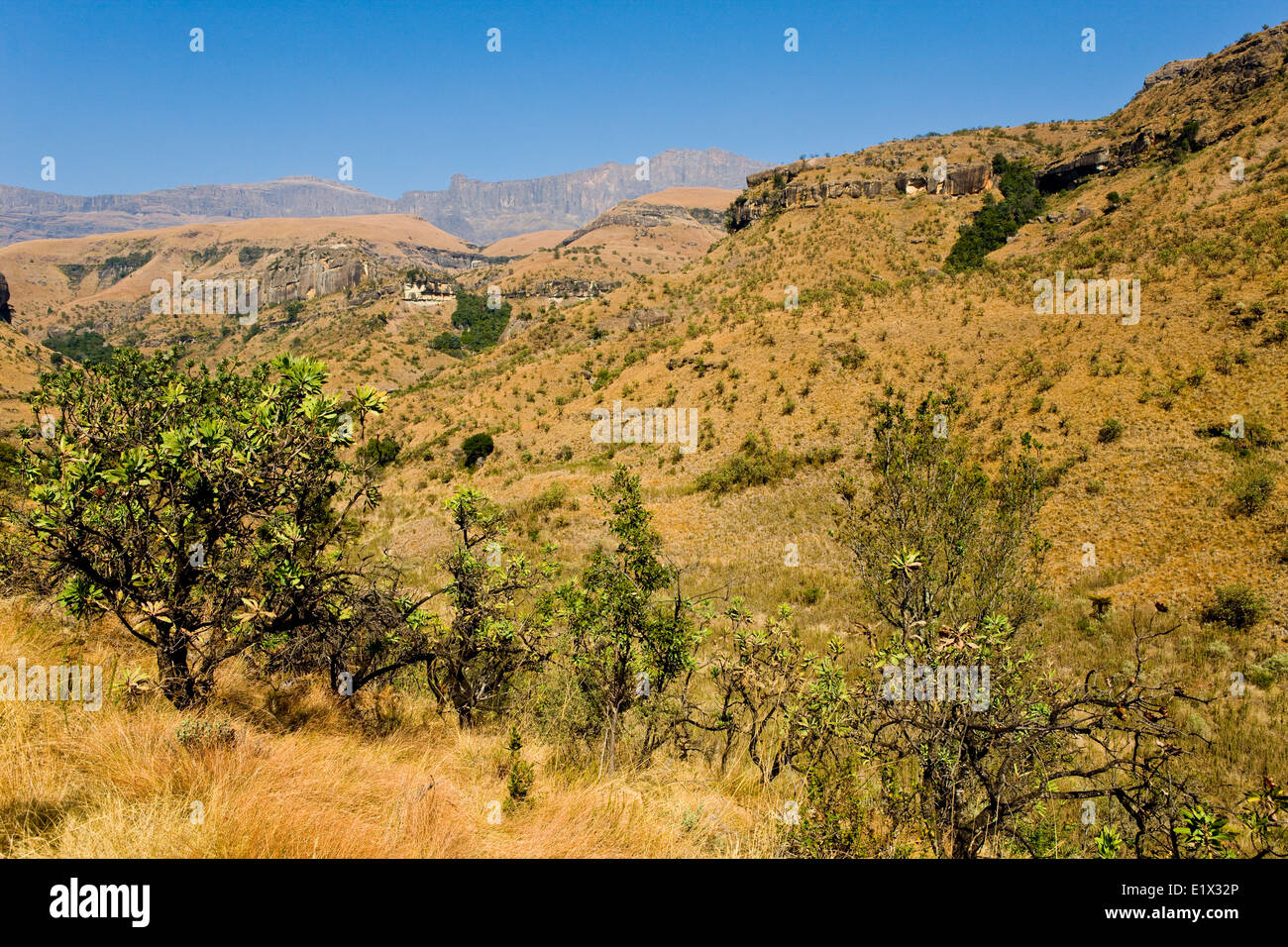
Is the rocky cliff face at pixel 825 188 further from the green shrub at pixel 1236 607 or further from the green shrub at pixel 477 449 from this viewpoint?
the green shrub at pixel 1236 607

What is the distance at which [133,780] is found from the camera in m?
3.48

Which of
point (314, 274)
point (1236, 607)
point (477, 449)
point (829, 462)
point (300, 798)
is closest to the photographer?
point (300, 798)

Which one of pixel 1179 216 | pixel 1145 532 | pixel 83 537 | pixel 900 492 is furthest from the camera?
pixel 1179 216

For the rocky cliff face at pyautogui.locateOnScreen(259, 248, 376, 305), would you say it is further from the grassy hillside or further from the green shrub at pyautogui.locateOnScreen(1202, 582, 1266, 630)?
the green shrub at pyautogui.locateOnScreen(1202, 582, 1266, 630)

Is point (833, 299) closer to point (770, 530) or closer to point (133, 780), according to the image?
point (770, 530)

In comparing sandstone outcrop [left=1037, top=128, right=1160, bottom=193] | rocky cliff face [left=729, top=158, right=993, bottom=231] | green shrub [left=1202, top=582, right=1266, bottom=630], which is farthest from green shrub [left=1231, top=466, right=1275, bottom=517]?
rocky cliff face [left=729, top=158, right=993, bottom=231]

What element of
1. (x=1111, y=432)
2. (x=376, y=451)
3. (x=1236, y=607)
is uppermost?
(x=1111, y=432)

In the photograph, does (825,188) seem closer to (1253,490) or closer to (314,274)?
(1253,490)

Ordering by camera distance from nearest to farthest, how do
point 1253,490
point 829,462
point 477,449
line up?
1. point 1253,490
2. point 829,462
3. point 477,449

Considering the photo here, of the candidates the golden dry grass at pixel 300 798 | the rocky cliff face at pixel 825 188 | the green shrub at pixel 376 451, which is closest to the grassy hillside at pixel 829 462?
the golden dry grass at pixel 300 798

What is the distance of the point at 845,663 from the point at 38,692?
11079mm

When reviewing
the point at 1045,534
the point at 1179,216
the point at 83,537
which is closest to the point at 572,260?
the point at 1179,216

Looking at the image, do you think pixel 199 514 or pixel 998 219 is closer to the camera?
pixel 199 514

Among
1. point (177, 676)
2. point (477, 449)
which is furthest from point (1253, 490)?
point (477, 449)
